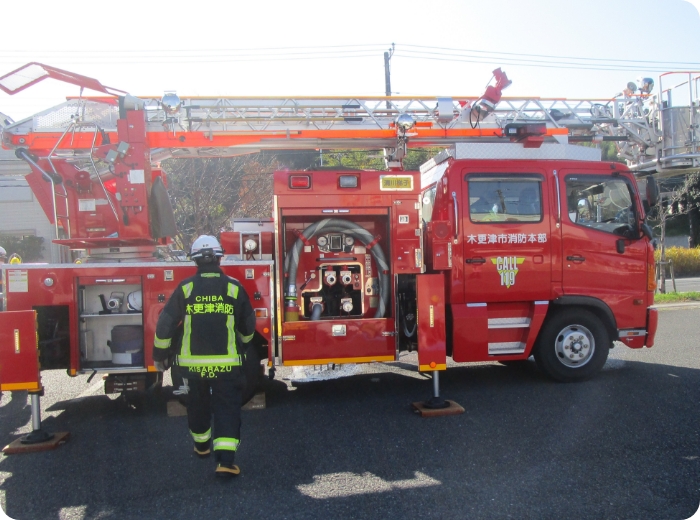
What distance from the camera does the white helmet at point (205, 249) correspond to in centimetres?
460

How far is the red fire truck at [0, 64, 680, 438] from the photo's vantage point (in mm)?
5746

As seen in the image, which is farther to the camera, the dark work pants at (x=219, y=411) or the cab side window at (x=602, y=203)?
the cab side window at (x=602, y=203)

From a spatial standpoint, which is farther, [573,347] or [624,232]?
[624,232]

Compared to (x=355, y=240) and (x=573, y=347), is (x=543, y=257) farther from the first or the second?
(x=355, y=240)

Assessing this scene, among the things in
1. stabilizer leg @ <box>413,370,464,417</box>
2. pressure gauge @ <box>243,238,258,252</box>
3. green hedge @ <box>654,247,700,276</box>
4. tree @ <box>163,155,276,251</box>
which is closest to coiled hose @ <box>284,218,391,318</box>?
pressure gauge @ <box>243,238,258,252</box>

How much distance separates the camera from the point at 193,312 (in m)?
4.50

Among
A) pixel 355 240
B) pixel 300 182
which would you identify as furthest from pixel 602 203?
pixel 300 182

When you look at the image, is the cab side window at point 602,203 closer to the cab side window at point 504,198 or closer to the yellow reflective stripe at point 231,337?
the cab side window at point 504,198

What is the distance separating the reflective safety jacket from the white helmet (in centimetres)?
10

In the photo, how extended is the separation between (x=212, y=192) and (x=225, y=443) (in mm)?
9607

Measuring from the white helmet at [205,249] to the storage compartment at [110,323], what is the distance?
1411 millimetres

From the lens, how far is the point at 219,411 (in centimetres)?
445

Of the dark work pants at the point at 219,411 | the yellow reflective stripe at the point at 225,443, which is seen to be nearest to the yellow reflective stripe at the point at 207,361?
the dark work pants at the point at 219,411

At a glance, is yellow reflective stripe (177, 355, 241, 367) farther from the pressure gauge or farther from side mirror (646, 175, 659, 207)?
side mirror (646, 175, 659, 207)
